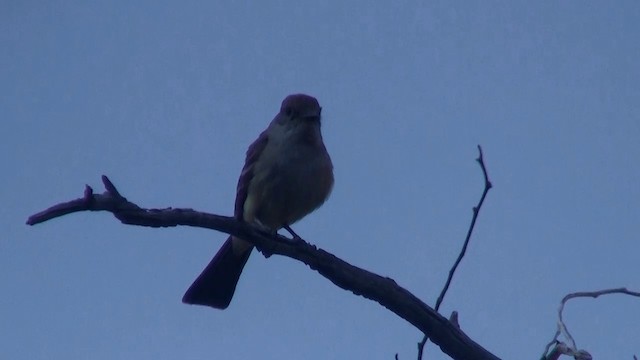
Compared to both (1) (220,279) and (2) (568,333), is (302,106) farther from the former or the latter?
(2) (568,333)

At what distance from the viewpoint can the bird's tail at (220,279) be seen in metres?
6.86

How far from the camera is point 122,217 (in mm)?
3779

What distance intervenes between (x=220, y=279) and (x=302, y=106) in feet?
5.03

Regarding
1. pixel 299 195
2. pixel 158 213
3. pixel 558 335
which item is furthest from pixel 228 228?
pixel 299 195

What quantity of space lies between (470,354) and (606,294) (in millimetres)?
622

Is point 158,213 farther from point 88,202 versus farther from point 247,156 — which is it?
point 247,156

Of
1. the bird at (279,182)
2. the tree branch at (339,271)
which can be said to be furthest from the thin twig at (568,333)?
the bird at (279,182)

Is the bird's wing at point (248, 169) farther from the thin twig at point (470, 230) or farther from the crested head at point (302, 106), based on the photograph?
the thin twig at point (470, 230)

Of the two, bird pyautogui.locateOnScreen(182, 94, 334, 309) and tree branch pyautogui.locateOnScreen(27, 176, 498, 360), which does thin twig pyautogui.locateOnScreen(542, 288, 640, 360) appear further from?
bird pyautogui.locateOnScreen(182, 94, 334, 309)

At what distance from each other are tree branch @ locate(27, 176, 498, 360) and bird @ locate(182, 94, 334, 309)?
2.13 m

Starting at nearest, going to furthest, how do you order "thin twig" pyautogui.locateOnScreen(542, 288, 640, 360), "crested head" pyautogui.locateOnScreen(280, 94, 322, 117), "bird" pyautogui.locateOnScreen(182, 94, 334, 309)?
1. "thin twig" pyautogui.locateOnScreen(542, 288, 640, 360)
2. "bird" pyautogui.locateOnScreen(182, 94, 334, 309)
3. "crested head" pyautogui.locateOnScreen(280, 94, 322, 117)

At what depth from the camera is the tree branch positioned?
12.1 feet

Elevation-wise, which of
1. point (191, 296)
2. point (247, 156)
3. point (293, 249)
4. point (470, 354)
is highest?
point (247, 156)

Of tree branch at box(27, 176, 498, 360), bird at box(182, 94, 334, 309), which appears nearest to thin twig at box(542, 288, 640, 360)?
tree branch at box(27, 176, 498, 360)
